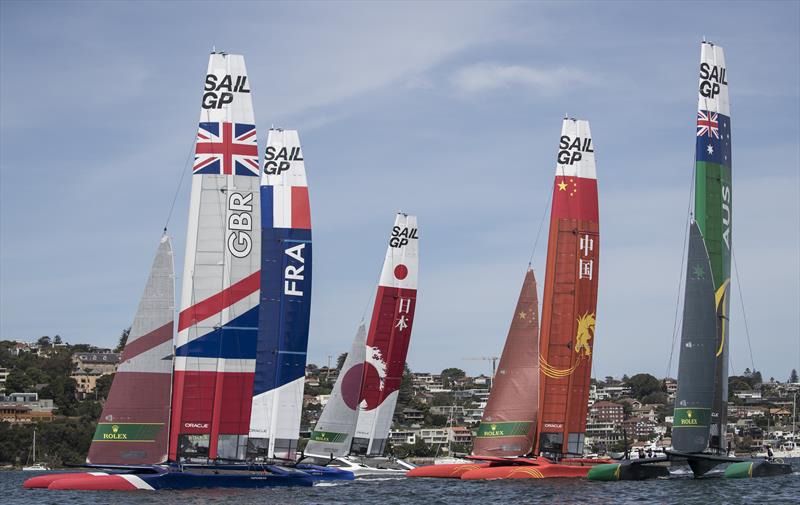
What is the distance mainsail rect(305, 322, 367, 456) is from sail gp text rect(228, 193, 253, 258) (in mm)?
14120

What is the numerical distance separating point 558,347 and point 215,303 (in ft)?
45.9

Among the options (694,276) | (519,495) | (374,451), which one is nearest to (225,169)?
(519,495)

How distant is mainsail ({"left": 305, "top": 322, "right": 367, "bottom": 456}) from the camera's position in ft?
152

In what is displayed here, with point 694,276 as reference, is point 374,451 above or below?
below

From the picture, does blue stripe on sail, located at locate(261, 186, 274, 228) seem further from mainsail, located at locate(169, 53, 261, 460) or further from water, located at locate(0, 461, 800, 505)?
water, located at locate(0, 461, 800, 505)

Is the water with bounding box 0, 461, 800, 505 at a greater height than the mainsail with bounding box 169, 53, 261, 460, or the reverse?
the mainsail with bounding box 169, 53, 261, 460

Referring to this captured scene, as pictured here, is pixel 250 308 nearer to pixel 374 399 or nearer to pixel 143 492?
pixel 143 492

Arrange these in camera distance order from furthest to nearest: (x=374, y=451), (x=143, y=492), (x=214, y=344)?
(x=374, y=451)
(x=214, y=344)
(x=143, y=492)

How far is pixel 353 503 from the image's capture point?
3312 centimetres

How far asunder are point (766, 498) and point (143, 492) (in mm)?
16834

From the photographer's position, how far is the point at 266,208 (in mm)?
41312

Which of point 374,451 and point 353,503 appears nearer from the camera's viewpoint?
point 353,503

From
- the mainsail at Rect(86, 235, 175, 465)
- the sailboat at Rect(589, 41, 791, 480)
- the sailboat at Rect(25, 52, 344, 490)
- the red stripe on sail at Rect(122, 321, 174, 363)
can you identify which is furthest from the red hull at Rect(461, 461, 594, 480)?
the red stripe on sail at Rect(122, 321, 174, 363)

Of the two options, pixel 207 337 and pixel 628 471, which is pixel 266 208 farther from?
pixel 628 471
